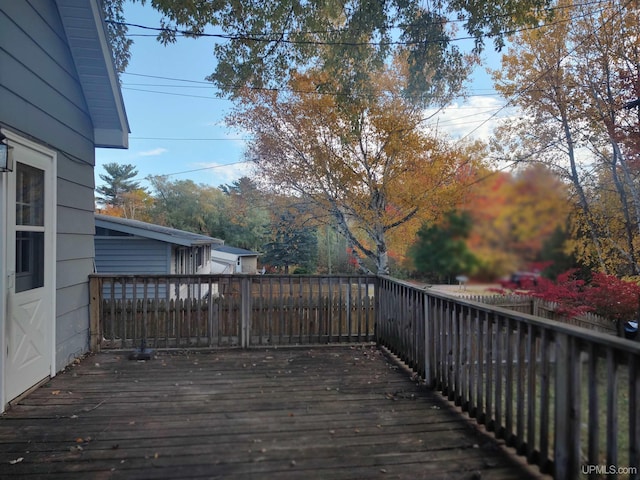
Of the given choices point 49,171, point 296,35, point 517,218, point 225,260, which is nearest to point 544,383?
point 517,218

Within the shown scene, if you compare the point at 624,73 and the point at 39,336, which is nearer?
the point at 39,336

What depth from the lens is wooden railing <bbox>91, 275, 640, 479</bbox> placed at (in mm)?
1543

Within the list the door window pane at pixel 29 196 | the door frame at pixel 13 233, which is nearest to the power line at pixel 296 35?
the door frame at pixel 13 233

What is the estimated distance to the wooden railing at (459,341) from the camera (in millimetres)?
1543

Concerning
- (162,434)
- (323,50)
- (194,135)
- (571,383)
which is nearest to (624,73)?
(323,50)

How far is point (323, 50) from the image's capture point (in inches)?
206

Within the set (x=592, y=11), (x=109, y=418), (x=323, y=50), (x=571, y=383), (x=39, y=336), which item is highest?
(x=592, y=11)

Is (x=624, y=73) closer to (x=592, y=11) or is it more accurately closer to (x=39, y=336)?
(x=592, y=11)

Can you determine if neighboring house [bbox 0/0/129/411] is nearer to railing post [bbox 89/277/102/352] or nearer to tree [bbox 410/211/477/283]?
railing post [bbox 89/277/102/352]

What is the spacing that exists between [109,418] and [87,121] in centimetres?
332

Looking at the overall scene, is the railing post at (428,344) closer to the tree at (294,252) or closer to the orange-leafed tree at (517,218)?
the orange-leafed tree at (517,218)

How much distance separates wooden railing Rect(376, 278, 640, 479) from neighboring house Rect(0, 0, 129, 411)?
3334 mm

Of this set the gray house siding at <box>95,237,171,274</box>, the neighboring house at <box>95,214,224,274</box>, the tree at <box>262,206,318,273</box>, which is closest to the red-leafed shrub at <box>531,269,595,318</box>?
the neighboring house at <box>95,214,224,274</box>

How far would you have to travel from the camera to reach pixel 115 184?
30.4 metres
